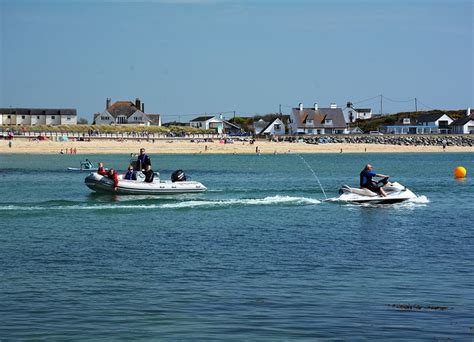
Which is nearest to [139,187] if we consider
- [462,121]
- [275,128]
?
[275,128]

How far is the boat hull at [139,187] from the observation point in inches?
1435

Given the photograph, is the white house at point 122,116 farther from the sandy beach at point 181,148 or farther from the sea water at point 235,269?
the sea water at point 235,269

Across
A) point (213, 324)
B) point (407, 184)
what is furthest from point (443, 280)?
point (407, 184)

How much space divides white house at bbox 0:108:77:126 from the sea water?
428 ft

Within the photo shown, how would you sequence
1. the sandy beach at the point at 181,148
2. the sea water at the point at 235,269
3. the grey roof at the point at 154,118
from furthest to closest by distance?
the grey roof at the point at 154,118
the sandy beach at the point at 181,148
the sea water at the point at 235,269

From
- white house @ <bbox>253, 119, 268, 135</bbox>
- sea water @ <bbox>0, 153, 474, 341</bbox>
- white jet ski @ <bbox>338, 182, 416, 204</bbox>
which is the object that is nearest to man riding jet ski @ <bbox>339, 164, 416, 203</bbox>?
white jet ski @ <bbox>338, 182, 416, 204</bbox>

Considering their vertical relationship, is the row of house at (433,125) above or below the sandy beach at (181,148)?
above

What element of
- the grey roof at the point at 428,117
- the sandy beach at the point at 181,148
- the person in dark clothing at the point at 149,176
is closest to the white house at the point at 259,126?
the grey roof at the point at 428,117

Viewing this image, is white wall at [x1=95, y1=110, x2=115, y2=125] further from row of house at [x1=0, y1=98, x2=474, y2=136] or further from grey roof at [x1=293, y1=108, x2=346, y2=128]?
grey roof at [x1=293, y1=108, x2=346, y2=128]

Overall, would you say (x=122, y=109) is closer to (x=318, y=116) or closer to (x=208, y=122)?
(x=208, y=122)

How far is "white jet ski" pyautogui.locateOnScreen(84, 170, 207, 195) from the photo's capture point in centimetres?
3644

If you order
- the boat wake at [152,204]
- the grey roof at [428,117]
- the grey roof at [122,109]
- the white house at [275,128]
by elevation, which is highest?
the grey roof at [122,109]

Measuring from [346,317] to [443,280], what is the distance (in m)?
4.09

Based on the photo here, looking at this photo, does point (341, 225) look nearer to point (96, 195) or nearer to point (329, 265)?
point (329, 265)
